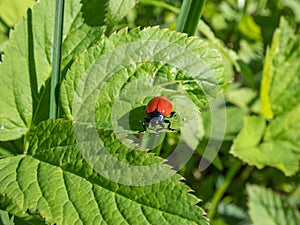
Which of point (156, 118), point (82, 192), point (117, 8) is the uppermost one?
point (117, 8)

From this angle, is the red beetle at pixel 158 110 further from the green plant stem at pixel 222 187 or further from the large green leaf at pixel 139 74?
the green plant stem at pixel 222 187

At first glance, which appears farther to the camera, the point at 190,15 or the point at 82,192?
the point at 190,15

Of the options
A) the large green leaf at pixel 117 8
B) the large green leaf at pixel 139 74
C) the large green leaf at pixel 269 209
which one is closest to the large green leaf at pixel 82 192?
the large green leaf at pixel 139 74

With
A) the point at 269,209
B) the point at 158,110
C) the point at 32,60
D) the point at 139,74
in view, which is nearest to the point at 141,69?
the point at 139,74

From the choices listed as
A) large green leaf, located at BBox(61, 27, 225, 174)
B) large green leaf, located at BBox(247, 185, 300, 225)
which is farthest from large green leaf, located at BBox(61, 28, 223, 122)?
large green leaf, located at BBox(247, 185, 300, 225)

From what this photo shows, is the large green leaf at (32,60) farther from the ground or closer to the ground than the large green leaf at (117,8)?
closer to the ground

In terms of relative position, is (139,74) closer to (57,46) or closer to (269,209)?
(57,46)

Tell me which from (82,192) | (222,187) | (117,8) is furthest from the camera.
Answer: (222,187)
